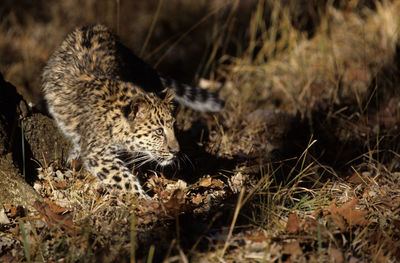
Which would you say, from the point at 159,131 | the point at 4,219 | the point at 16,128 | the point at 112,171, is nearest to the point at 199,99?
the point at 159,131

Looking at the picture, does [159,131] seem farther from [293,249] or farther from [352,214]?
[352,214]

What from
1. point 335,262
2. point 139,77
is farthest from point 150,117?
point 335,262

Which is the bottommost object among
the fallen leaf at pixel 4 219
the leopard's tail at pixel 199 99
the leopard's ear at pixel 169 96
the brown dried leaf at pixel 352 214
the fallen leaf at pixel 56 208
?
the brown dried leaf at pixel 352 214

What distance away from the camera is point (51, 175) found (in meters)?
4.57

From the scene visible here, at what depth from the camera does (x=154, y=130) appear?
14.9ft

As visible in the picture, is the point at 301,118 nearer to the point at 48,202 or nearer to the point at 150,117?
the point at 150,117

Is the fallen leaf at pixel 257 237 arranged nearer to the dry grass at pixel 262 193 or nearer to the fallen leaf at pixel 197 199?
the dry grass at pixel 262 193

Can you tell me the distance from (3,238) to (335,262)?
2.67 m

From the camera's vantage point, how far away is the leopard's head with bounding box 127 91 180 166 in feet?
14.8

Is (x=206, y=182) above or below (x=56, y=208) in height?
below

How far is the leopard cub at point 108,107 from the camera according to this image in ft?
14.9

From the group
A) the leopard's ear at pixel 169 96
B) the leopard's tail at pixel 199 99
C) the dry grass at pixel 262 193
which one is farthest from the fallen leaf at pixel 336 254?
the leopard's tail at pixel 199 99

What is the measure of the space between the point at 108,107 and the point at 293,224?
2288 mm

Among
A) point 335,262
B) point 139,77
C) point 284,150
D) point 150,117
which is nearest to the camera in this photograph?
point 335,262
